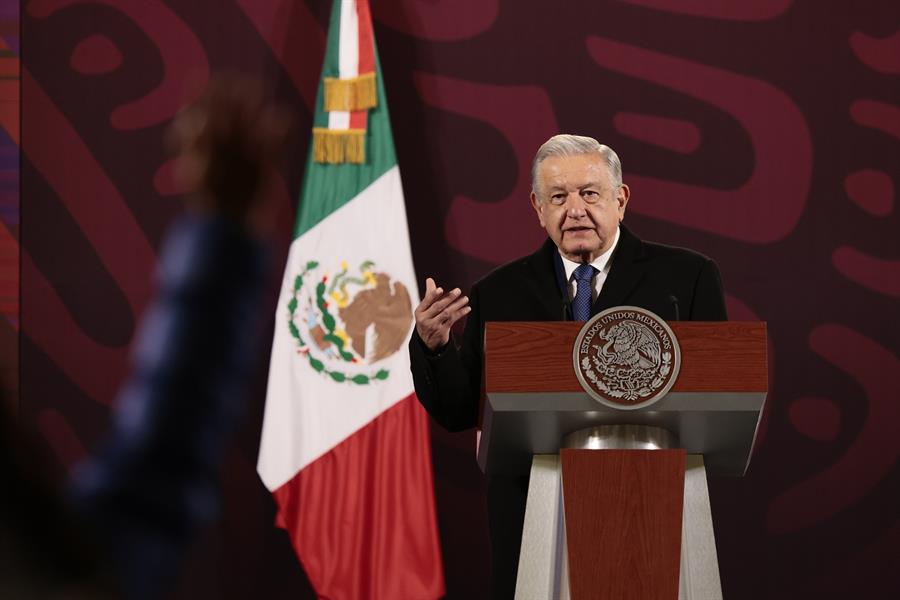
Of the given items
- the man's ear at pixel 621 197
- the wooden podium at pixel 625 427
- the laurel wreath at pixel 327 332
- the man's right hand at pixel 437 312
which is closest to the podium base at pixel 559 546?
the wooden podium at pixel 625 427

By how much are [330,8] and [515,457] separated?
2.94 m

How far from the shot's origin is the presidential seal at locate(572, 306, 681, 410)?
7.94ft

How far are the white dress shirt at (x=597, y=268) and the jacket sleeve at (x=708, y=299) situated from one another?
0.22m

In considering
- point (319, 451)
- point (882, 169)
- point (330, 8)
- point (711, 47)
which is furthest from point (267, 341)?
point (882, 169)

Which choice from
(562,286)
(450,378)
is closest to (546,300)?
(562,286)

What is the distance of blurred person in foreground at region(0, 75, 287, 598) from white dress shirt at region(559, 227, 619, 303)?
2.43m

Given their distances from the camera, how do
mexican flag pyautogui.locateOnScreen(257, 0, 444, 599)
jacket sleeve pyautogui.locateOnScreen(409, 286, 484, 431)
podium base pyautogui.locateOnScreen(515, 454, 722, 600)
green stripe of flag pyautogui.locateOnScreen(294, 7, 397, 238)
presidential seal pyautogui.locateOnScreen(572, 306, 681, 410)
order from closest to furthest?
presidential seal pyautogui.locateOnScreen(572, 306, 681, 410), podium base pyautogui.locateOnScreen(515, 454, 722, 600), jacket sleeve pyautogui.locateOnScreen(409, 286, 484, 431), mexican flag pyautogui.locateOnScreen(257, 0, 444, 599), green stripe of flag pyautogui.locateOnScreen(294, 7, 397, 238)

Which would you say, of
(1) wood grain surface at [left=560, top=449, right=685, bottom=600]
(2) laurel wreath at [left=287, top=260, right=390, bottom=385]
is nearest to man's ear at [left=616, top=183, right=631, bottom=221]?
(1) wood grain surface at [left=560, top=449, right=685, bottom=600]

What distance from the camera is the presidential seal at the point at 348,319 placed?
4.75 meters

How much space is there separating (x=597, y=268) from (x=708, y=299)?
28 cm

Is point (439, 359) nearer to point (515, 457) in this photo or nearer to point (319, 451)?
point (515, 457)

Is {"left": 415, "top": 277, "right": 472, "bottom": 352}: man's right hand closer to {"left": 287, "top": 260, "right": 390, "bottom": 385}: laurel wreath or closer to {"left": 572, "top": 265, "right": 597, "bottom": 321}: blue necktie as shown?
{"left": 572, "top": 265, "right": 597, "bottom": 321}: blue necktie

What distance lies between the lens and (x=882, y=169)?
5.03 meters

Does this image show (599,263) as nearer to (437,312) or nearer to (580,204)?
(580,204)
